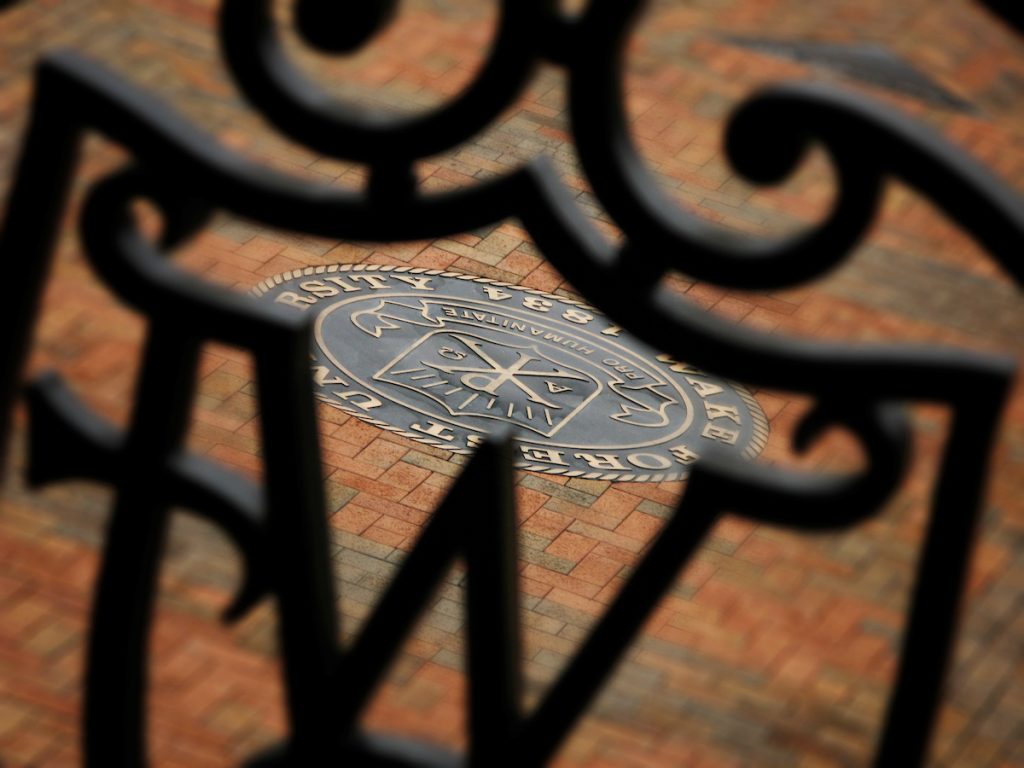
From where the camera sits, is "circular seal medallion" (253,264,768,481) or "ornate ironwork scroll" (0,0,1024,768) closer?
"ornate ironwork scroll" (0,0,1024,768)

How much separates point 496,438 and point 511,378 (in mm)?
5509

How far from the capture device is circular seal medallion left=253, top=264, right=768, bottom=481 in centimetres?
762

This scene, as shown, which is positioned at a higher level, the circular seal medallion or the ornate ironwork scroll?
the ornate ironwork scroll

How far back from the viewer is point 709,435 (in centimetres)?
767

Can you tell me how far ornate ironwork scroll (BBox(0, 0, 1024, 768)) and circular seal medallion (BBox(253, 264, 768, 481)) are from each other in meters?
4.92

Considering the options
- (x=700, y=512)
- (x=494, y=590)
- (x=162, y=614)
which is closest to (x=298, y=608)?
(x=494, y=590)

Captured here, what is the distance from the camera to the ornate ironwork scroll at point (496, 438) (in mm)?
2066

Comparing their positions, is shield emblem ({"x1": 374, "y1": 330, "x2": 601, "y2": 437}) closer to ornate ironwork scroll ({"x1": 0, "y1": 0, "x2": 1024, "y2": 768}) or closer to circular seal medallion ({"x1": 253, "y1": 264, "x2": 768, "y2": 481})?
circular seal medallion ({"x1": 253, "y1": 264, "x2": 768, "y2": 481})

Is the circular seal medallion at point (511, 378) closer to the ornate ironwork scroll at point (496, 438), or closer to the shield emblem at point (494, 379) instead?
the shield emblem at point (494, 379)

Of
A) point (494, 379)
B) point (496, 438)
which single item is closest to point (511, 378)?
point (494, 379)

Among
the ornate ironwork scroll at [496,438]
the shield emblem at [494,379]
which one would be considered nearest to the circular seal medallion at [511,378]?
the shield emblem at [494,379]

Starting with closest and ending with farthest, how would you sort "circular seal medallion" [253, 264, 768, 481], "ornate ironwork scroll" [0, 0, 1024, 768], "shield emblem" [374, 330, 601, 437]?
"ornate ironwork scroll" [0, 0, 1024, 768] → "circular seal medallion" [253, 264, 768, 481] → "shield emblem" [374, 330, 601, 437]

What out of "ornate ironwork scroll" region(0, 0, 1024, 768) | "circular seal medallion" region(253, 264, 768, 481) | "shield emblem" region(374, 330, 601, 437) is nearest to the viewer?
"ornate ironwork scroll" region(0, 0, 1024, 768)

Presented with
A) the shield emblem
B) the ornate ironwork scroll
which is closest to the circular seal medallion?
the shield emblem
